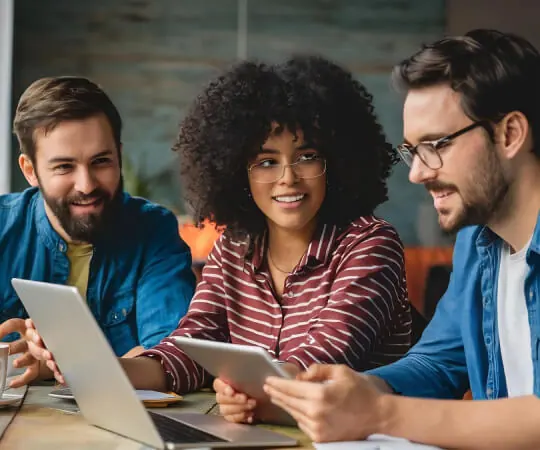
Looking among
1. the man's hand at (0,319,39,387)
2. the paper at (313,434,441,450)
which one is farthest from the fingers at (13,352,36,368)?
the paper at (313,434,441,450)

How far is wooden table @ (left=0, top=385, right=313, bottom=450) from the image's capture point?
1.21 meters

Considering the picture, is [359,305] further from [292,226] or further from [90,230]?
[90,230]

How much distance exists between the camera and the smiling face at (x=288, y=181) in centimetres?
188

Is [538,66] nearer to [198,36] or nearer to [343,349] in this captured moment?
[343,349]

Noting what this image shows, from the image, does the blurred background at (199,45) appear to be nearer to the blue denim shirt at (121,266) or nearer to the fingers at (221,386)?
the blue denim shirt at (121,266)

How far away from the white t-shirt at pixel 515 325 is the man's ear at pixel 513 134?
0.51ft

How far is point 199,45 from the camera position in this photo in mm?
4668

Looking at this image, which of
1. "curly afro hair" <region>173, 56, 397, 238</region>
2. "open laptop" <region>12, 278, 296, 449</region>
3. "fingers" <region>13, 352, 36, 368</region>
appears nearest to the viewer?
"open laptop" <region>12, 278, 296, 449</region>

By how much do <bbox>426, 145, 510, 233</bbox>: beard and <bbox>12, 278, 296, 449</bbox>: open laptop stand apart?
480 mm

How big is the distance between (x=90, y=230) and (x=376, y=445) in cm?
117

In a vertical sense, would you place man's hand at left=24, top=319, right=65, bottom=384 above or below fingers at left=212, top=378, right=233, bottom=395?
above

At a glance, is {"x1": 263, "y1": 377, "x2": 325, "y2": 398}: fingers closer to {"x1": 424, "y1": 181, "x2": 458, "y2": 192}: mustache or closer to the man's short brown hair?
{"x1": 424, "y1": 181, "x2": 458, "y2": 192}: mustache

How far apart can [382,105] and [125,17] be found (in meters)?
1.35

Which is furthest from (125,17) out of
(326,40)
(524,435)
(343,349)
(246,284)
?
(524,435)
